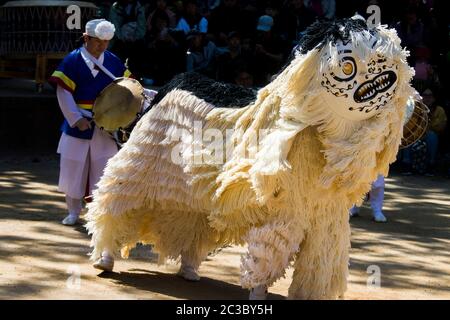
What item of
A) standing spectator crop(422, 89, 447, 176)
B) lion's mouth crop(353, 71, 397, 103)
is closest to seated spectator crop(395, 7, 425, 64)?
standing spectator crop(422, 89, 447, 176)

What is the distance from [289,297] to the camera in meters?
6.52

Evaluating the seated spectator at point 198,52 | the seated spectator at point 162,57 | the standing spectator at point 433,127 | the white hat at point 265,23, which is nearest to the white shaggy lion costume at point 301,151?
the standing spectator at point 433,127

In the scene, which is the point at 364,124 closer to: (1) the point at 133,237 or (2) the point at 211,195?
(2) the point at 211,195

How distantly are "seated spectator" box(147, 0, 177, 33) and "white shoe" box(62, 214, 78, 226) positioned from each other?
21.8 ft

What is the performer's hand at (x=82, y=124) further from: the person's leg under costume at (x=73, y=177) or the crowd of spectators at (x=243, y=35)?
the crowd of spectators at (x=243, y=35)

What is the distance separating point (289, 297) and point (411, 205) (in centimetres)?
540

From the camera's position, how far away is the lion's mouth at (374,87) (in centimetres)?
615

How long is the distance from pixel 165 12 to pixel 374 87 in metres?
9.91

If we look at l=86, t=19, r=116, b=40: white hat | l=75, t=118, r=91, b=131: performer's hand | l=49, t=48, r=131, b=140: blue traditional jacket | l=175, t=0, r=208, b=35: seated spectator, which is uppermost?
l=175, t=0, r=208, b=35: seated spectator

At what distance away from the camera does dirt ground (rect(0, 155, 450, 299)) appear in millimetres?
7094

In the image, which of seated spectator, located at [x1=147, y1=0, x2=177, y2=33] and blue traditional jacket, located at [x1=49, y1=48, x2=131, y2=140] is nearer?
blue traditional jacket, located at [x1=49, y1=48, x2=131, y2=140]

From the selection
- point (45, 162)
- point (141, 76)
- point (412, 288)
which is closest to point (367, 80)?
point (412, 288)

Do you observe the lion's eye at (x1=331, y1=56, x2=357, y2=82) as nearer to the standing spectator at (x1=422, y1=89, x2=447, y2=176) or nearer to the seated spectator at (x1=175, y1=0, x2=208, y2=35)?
the standing spectator at (x1=422, y1=89, x2=447, y2=176)

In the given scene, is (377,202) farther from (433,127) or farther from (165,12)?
(165,12)
